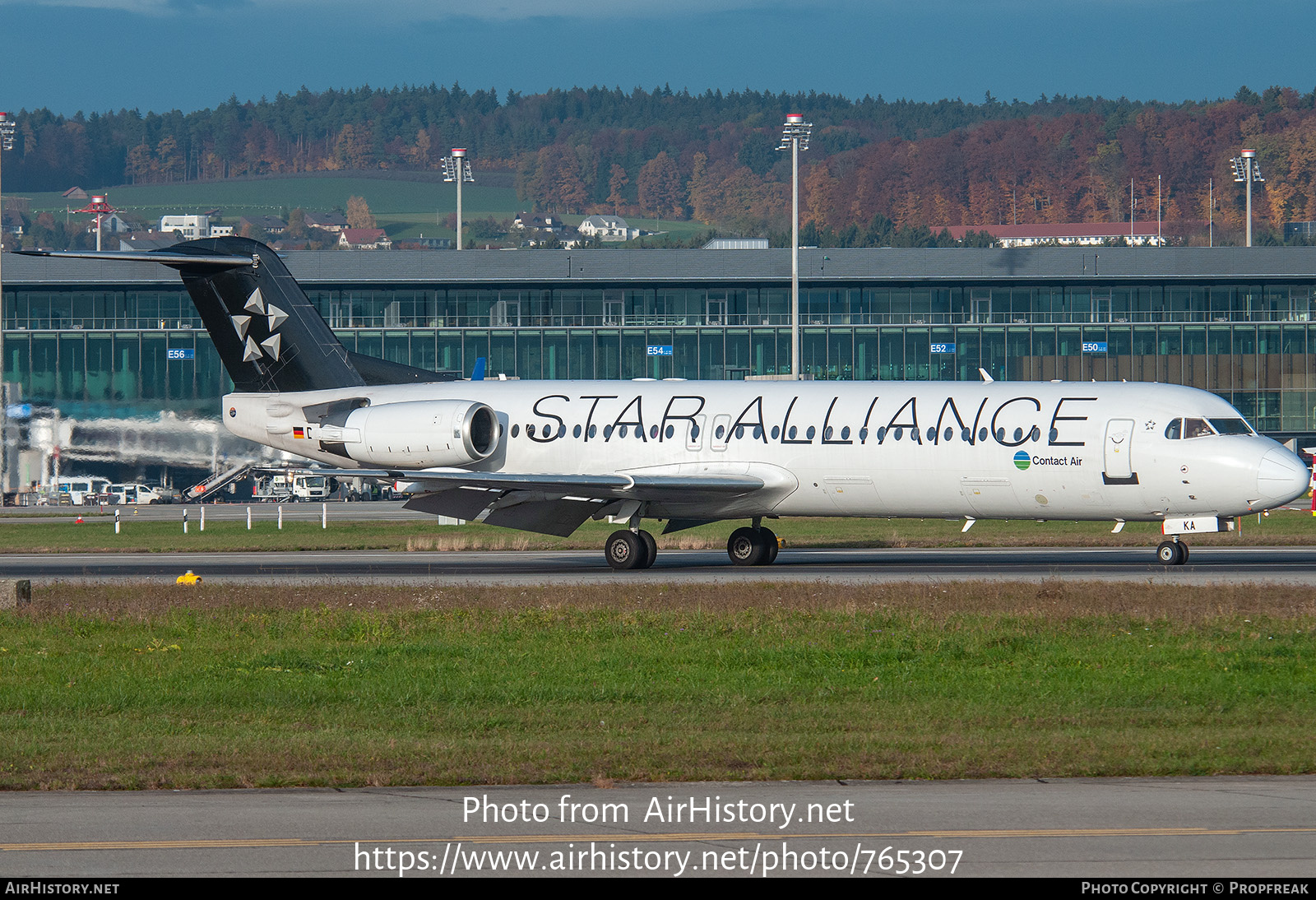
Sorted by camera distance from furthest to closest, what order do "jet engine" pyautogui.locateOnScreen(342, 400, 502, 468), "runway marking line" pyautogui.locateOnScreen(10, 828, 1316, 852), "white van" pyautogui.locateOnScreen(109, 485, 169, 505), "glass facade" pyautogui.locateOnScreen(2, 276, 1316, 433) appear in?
1. "glass facade" pyautogui.locateOnScreen(2, 276, 1316, 433)
2. "white van" pyautogui.locateOnScreen(109, 485, 169, 505)
3. "jet engine" pyautogui.locateOnScreen(342, 400, 502, 468)
4. "runway marking line" pyautogui.locateOnScreen(10, 828, 1316, 852)

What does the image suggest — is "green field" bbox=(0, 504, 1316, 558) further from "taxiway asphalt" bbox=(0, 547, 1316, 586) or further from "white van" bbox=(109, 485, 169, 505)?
→ "white van" bbox=(109, 485, 169, 505)

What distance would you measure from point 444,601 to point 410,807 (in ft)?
40.9

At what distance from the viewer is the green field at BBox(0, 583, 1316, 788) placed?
11.9 m

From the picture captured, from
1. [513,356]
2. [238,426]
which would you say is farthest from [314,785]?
[513,356]

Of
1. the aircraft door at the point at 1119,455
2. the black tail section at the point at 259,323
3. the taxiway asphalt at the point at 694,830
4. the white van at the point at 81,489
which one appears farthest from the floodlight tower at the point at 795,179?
the taxiway asphalt at the point at 694,830

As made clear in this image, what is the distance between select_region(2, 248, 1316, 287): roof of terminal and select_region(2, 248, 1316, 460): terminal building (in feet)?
0.42

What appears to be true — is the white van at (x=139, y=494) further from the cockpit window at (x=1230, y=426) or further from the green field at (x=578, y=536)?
the cockpit window at (x=1230, y=426)

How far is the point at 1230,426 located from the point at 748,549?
403 inches

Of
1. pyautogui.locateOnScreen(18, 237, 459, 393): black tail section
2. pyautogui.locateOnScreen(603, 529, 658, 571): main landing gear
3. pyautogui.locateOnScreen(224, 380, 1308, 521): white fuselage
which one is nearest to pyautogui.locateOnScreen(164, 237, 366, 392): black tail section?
pyautogui.locateOnScreen(18, 237, 459, 393): black tail section

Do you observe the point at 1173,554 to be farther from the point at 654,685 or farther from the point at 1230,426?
the point at 654,685

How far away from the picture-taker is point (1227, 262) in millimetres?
90875

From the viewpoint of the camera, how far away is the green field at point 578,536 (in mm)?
38969

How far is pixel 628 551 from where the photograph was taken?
30953 millimetres

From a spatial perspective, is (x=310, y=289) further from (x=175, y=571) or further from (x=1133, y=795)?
(x=1133, y=795)
